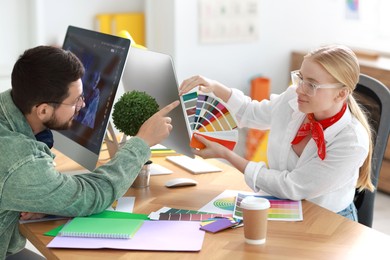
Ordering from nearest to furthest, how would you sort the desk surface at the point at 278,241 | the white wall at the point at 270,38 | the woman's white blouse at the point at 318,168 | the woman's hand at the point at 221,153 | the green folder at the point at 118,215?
the desk surface at the point at 278,241, the green folder at the point at 118,215, the woman's white blouse at the point at 318,168, the woman's hand at the point at 221,153, the white wall at the point at 270,38

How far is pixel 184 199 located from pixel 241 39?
2.92 m

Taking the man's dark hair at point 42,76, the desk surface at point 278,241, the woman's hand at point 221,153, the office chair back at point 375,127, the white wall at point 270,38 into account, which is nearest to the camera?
the desk surface at point 278,241

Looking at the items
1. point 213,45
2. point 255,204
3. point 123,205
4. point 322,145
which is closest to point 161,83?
point 123,205

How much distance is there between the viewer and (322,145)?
81.2 inches

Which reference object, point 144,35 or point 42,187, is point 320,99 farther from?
point 144,35

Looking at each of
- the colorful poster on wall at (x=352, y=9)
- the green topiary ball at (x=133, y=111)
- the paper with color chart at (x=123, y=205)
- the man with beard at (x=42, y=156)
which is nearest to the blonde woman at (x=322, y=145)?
the green topiary ball at (x=133, y=111)

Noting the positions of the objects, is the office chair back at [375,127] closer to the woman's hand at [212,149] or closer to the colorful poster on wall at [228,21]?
the woman's hand at [212,149]

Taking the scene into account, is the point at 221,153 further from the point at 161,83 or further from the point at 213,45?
the point at 213,45

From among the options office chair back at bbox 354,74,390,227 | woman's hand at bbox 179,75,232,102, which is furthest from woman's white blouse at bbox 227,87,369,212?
woman's hand at bbox 179,75,232,102

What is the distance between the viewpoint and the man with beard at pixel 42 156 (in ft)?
5.90

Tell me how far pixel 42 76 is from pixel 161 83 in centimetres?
54

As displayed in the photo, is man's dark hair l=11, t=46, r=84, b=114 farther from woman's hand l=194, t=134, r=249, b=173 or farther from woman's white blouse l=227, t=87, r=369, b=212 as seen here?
woman's white blouse l=227, t=87, r=369, b=212

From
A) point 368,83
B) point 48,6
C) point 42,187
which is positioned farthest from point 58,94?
point 48,6

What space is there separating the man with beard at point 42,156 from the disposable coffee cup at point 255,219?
388 mm
